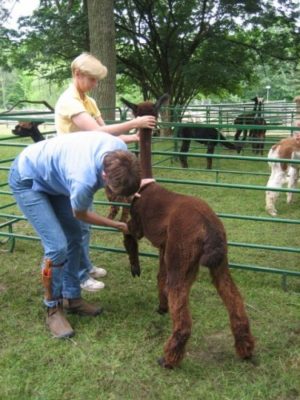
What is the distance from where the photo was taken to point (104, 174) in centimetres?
236

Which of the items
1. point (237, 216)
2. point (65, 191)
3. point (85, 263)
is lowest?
point (85, 263)

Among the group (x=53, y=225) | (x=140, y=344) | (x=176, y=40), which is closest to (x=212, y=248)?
(x=140, y=344)

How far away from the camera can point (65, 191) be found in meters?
2.78

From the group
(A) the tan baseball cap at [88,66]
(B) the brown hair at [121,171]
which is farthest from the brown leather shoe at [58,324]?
(A) the tan baseball cap at [88,66]

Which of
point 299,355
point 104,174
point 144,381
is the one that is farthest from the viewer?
point 299,355

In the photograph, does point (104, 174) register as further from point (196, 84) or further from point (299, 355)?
point (196, 84)

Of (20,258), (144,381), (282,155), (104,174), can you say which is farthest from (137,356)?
(282,155)

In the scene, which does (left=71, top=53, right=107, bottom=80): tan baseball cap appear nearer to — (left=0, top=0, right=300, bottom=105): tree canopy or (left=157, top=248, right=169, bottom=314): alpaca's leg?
(left=157, top=248, right=169, bottom=314): alpaca's leg

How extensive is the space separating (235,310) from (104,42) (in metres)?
7.24

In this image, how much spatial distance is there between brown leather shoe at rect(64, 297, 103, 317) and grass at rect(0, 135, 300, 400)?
0.18 feet

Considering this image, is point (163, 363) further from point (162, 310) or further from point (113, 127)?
point (113, 127)

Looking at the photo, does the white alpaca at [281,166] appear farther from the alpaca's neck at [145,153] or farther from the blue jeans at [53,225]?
the blue jeans at [53,225]

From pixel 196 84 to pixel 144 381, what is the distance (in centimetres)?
1285

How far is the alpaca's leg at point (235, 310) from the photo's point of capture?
2.66m
